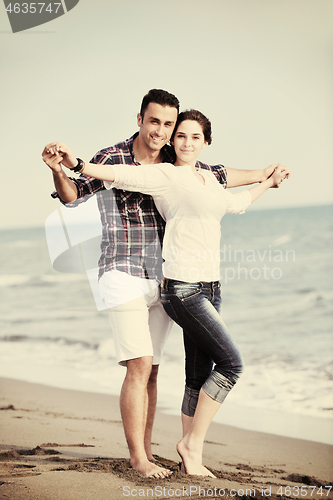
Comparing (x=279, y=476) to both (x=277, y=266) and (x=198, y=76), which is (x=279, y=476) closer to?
(x=198, y=76)

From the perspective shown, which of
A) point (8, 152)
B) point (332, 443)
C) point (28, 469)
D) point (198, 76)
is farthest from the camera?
point (8, 152)

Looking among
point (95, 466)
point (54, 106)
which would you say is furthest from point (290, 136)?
point (95, 466)

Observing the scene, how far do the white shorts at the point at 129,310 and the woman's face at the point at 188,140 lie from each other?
565 mm

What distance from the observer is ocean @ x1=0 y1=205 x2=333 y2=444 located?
3570 mm

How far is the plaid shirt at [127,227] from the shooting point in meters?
2.05

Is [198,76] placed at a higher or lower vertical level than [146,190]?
higher

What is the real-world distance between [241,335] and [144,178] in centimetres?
399

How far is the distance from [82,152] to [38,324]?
344 cm

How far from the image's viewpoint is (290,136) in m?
6.45

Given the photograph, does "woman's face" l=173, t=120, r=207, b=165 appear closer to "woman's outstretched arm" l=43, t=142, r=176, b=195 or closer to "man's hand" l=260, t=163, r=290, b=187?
"woman's outstretched arm" l=43, t=142, r=176, b=195

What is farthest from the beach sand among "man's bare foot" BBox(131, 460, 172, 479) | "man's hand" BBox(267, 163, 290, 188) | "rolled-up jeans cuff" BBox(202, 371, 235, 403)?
"man's hand" BBox(267, 163, 290, 188)

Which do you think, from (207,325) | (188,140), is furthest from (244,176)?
(207,325)

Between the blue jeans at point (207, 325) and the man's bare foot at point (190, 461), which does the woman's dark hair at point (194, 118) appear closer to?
the blue jeans at point (207, 325)

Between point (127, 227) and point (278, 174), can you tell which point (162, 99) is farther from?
point (278, 174)
